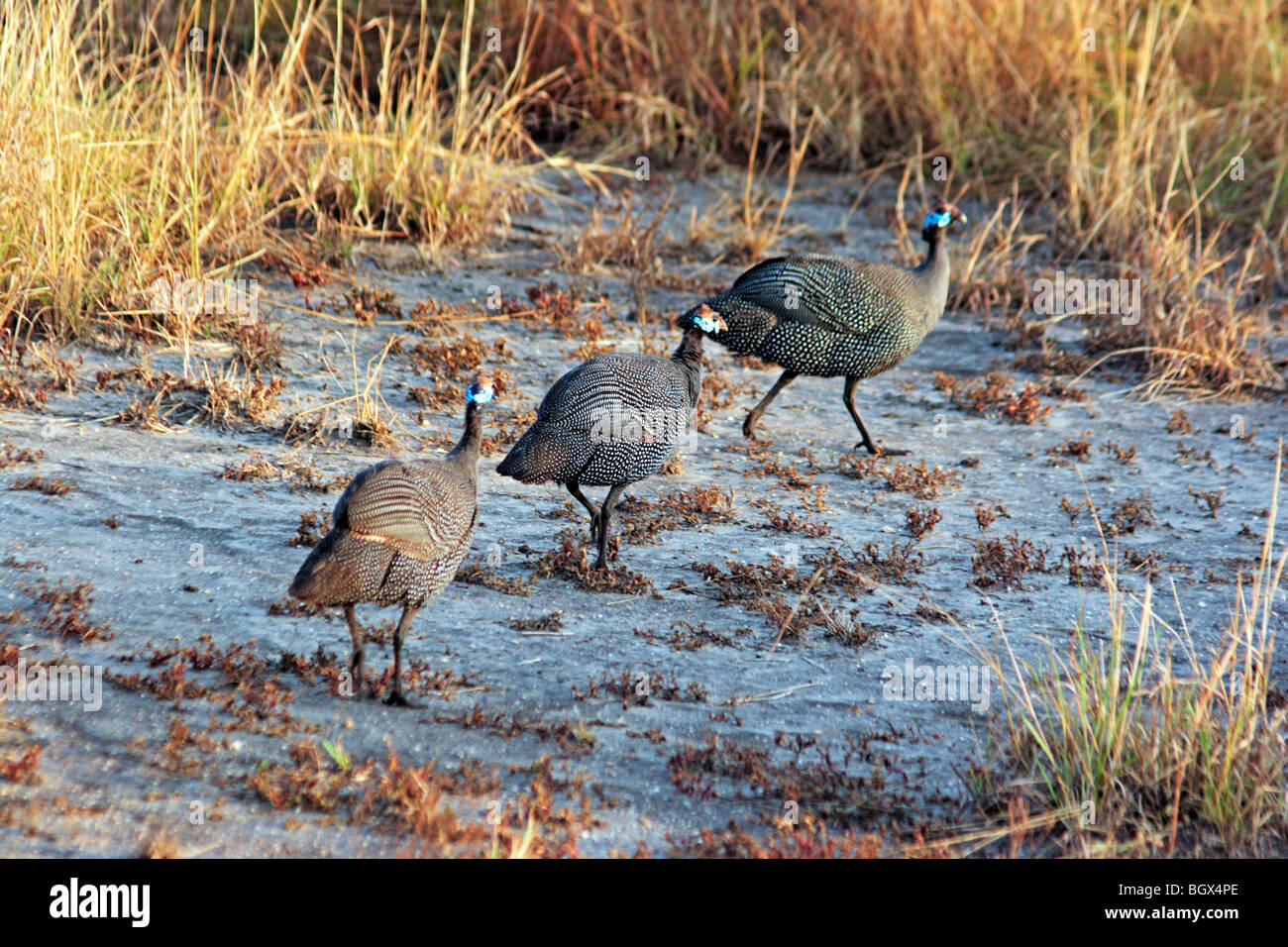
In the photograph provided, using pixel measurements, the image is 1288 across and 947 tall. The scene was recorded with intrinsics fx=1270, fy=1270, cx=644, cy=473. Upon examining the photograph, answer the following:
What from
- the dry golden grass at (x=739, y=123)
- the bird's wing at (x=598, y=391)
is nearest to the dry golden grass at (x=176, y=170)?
the dry golden grass at (x=739, y=123)

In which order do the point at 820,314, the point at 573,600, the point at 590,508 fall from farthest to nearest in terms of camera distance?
1. the point at 820,314
2. the point at 590,508
3. the point at 573,600

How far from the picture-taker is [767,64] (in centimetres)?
1023

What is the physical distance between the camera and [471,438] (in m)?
4.43

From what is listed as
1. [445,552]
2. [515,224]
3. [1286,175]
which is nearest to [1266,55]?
[1286,175]

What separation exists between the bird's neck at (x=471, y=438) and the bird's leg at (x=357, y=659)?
2.24 ft

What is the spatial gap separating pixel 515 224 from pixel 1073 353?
3.95 meters

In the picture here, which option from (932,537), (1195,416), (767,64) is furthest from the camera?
(767,64)

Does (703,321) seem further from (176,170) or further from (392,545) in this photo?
(176,170)

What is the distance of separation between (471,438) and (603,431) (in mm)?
681

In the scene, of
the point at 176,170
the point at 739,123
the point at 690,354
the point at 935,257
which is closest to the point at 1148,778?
the point at 690,354

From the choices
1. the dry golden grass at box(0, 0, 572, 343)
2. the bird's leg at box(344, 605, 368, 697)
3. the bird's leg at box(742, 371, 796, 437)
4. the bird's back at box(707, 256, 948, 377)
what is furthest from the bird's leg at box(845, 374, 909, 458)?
the bird's leg at box(344, 605, 368, 697)

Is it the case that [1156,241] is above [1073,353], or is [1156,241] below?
above

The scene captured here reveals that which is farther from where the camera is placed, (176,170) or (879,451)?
(176,170)

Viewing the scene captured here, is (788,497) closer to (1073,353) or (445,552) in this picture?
(445,552)
